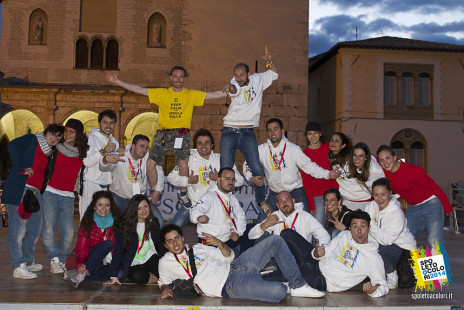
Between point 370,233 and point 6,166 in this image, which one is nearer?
point 370,233

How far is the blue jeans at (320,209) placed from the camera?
268 inches

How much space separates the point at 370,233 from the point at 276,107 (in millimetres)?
10663

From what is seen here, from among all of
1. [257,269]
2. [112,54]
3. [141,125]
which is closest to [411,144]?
[141,125]

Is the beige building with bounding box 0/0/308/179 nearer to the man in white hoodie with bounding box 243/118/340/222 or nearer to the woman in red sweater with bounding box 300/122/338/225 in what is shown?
the woman in red sweater with bounding box 300/122/338/225

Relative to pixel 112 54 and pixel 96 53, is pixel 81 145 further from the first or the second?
pixel 96 53

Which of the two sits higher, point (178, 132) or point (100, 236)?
point (178, 132)

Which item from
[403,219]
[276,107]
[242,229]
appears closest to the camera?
[403,219]

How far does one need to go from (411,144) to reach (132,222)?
22139 millimetres

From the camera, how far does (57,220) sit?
6.47 meters

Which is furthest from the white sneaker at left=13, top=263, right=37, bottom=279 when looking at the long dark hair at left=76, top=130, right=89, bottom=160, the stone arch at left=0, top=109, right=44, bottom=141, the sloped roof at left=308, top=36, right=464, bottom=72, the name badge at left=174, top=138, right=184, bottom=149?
the sloped roof at left=308, top=36, right=464, bottom=72

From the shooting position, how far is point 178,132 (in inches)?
260

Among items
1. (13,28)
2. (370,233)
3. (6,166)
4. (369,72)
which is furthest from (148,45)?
(370,233)

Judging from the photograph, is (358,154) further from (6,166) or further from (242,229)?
(6,166)

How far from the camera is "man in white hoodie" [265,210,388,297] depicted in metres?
5.19
